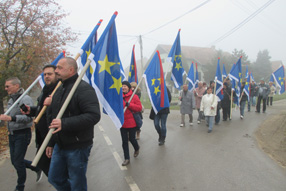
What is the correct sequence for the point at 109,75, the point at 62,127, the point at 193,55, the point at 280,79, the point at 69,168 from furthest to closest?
the point at 193,55, the point at 280,79, the point at 109,75, the point at 69,168, the point at 62,127

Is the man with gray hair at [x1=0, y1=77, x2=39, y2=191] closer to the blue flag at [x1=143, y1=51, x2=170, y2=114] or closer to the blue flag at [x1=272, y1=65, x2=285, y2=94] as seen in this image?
the blue flag at [x1=143, y1=51, x2=170, y2=114]

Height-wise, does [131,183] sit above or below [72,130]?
below

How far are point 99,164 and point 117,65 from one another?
2469 mm

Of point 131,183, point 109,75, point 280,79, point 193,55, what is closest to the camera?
point 109,75

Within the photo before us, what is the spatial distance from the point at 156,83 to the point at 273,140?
4.02m

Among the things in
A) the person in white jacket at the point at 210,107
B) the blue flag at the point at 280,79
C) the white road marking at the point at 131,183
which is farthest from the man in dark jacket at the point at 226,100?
the white road marking at the point at 131,183

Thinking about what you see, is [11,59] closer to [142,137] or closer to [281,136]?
[142,137]

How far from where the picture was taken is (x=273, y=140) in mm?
6426

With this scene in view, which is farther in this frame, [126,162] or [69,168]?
[126,162]

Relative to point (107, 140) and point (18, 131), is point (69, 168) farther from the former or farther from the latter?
point (107, 140)

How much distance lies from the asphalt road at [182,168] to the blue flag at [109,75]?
1230 millimetres

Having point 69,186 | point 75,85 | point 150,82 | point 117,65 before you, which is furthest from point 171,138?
point 75,85

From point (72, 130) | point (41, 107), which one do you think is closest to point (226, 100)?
point (41, 107)

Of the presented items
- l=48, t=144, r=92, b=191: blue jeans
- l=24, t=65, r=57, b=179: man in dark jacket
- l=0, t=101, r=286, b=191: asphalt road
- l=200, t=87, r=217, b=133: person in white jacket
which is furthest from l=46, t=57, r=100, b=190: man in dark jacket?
l=200, t=87, r=217, b=133: person in white jacket
